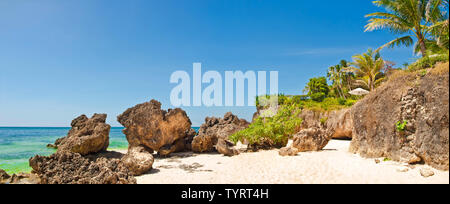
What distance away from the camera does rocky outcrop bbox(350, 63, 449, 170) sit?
17.1ft

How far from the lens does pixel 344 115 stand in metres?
18.2

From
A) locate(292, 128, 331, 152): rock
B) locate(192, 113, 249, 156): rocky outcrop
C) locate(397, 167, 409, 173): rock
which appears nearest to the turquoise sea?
locate(192, 113, 249, 156): rocky outcrop

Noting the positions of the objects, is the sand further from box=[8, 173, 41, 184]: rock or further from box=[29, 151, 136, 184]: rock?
box=[8, 173, 41, 184]: rock

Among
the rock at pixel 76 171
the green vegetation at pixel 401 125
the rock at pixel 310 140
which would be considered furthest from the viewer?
the rock at pixel 310 140

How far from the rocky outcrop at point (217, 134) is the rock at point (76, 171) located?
7174mm

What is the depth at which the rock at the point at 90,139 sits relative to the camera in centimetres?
1225

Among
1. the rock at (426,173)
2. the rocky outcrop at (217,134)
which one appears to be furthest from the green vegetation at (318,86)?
the rock at (426,173)

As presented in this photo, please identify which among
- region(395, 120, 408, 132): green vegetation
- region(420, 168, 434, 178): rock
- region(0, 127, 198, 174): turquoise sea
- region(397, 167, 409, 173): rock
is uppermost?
region(395, 120, 408, 132): green vegetation

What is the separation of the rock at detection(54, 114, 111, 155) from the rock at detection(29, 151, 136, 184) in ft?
20.4

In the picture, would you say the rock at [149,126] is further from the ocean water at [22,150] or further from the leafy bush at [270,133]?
the ocean water at [22,150]

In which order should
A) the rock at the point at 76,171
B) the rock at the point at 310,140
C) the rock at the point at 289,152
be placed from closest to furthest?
1. the rock at the point at 76,171
2. the rock at the point at 289,152
3. the rock at the point at 310,140
